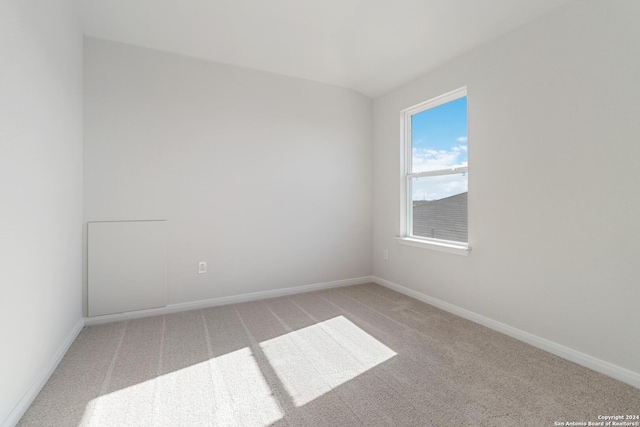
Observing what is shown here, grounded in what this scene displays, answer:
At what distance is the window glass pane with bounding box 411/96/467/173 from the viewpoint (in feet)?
9.49

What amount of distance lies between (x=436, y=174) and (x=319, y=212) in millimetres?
1414

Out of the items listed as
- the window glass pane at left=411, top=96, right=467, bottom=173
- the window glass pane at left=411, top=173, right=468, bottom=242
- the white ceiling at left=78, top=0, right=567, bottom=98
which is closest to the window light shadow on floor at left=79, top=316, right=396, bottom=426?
the window glass pane at left=411, top=173, right=468, bottom=242

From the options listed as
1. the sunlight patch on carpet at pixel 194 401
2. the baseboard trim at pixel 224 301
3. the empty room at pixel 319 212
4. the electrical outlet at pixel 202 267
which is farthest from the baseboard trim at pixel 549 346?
the electrical outlet at pixel 202 267

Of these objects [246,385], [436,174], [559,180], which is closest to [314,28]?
[436,174]

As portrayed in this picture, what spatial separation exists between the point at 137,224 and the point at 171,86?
1.38 meters

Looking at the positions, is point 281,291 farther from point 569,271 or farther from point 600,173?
point 600,173

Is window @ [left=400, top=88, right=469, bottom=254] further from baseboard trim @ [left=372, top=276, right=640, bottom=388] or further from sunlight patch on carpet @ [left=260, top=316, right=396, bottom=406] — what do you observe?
sunlight patch on carpet @ [left=260, top=316, right=396, bottom=406]

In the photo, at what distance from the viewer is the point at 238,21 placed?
253cm

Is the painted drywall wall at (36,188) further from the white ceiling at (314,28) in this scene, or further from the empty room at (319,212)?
the white ceiling at (314,28)

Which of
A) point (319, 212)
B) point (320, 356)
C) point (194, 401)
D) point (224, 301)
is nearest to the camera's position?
point (194, 401)

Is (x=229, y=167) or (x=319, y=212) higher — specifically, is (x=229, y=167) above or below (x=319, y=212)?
above

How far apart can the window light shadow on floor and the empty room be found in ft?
0.05

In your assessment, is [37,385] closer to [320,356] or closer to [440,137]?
[320,356]

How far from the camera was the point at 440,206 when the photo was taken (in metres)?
3.13
